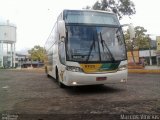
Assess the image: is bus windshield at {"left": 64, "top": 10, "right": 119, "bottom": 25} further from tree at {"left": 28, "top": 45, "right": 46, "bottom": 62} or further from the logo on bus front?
tree at {"left": 28, "top": 45, "right": 46, "bottom": 62}

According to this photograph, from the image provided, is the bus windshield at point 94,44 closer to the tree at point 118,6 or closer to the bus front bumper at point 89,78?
the bus front bumper at point 89,78

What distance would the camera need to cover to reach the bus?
36.1 ft

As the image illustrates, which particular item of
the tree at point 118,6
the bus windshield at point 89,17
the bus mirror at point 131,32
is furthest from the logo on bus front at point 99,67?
the tree at point 118,6

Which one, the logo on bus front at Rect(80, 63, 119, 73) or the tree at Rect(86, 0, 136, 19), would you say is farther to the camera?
the tree at Rect(86, 0, 136, 19)

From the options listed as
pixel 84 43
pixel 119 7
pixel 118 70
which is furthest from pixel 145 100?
pixel 119 7

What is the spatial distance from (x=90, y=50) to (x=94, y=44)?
0.31m

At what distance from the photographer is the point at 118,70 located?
11430 mm

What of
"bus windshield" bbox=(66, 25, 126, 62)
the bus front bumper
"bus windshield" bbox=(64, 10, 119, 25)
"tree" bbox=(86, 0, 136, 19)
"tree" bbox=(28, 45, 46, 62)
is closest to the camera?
the bus front bumper

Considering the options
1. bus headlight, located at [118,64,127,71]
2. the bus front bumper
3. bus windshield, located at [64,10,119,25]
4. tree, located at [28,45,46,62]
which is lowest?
the bus front bumper

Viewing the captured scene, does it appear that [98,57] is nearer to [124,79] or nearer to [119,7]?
[124,79]

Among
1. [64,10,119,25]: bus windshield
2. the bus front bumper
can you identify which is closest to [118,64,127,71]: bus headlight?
the bus front bumper

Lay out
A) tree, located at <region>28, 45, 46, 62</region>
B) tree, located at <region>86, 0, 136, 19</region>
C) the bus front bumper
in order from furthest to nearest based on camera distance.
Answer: tree, located at <region>28, 45, 46, 62</region> → tree, located at <region>86, 0, 136, 19</region> → the bus front bumper

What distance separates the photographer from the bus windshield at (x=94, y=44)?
1108 centimetres

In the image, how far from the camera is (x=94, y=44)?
1126 centimetres
